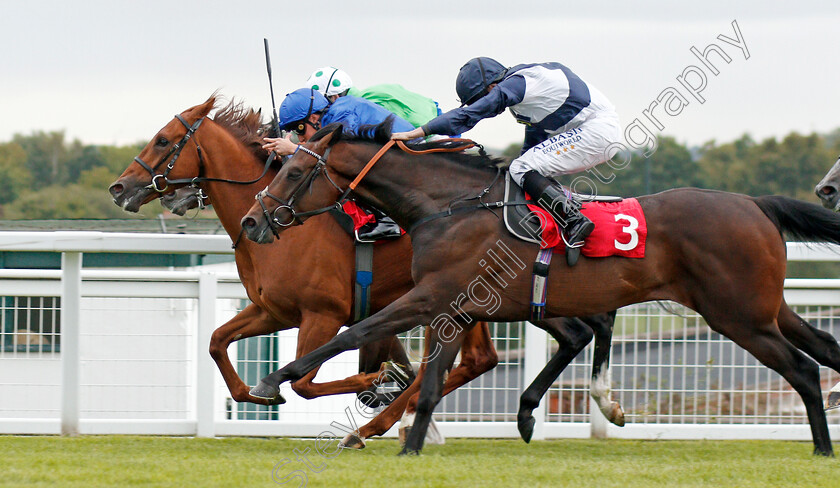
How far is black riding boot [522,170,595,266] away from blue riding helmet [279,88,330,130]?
4.62ft

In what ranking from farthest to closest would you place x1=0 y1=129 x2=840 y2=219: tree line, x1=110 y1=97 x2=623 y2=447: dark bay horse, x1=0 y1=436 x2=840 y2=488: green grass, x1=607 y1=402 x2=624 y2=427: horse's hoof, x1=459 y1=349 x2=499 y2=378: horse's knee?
x1=0 y1=129 x2=840 y2=219: tree line
x1=459 y1=349 x2=499 y2=378: horse's knee
x1=607 y1=402 x2=624 y2=427: horse's hoof
x1=110 y1=97 x2=623 y2=447: dark bay horse
x1=0 y1=436 x2=840 y2=488: green grass

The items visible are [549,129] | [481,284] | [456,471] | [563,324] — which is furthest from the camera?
[563,324]

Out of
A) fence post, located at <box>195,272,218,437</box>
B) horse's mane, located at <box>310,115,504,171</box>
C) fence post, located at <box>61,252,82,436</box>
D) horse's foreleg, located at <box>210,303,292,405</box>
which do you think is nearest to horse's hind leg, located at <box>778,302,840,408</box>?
horse's mane, located at <box>310,115,504,171</box>

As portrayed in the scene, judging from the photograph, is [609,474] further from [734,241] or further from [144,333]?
[144,333]

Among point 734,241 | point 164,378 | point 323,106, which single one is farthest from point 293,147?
point 734,241

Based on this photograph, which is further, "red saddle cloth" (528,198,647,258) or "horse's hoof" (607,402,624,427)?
"horse's hoof" (607,402,624,427)

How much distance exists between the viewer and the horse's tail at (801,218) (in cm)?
492

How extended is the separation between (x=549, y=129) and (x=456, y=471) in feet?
5.84

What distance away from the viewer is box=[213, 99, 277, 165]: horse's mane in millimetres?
5500

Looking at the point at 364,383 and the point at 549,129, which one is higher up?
the point at 549,129

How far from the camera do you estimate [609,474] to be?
4168mm

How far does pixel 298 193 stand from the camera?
4.68 meters

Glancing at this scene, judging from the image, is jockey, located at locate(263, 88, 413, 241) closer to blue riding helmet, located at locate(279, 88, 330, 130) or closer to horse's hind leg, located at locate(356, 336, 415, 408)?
blue riding helmet, located at locate(279, 88, 330, 130)

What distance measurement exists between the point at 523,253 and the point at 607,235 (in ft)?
1.29
